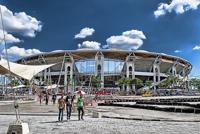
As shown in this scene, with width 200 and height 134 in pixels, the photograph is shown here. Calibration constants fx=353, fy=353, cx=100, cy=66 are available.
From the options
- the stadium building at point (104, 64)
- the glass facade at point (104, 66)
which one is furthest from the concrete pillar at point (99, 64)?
the glass facade at point (104, 66)

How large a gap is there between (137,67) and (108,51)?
1634 cm

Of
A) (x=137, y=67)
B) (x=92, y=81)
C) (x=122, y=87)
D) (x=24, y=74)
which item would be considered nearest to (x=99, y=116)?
(x=24, y=74)

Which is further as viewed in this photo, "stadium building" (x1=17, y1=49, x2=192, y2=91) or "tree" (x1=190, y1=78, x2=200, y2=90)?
"tree" (x1=190, y1=78, x2=200, y2=90)

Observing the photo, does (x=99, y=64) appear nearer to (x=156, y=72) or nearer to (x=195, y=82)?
(x=156, y=72)

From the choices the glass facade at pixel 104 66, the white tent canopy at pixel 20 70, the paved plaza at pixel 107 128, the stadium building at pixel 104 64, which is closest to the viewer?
the paved plaza at pixel 107 128

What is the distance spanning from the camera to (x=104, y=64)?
142750 millimetres

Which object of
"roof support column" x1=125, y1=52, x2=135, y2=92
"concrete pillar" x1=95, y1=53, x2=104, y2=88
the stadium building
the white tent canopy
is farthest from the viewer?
the stadium building

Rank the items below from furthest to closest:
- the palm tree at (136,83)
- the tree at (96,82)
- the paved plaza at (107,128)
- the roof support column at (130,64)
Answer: the roof support column at (130,64)
the palm tree at (136,83)
the tree at (96,82)
the paved plaza at (107,128)

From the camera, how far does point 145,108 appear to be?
3375 centimetres

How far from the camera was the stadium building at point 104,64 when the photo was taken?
14200 centimetres

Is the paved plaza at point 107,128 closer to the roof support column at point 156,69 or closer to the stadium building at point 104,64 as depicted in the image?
the stadium building at point 104,64

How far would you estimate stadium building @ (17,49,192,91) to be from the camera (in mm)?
142000

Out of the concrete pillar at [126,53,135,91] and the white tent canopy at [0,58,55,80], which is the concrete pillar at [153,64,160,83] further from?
the white tent canopy at [0,58,55,80]

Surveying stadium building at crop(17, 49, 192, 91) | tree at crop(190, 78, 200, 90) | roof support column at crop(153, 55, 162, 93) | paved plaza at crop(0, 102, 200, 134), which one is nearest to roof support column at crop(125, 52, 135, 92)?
stadium building at crop(17, 49, 192, 91)
